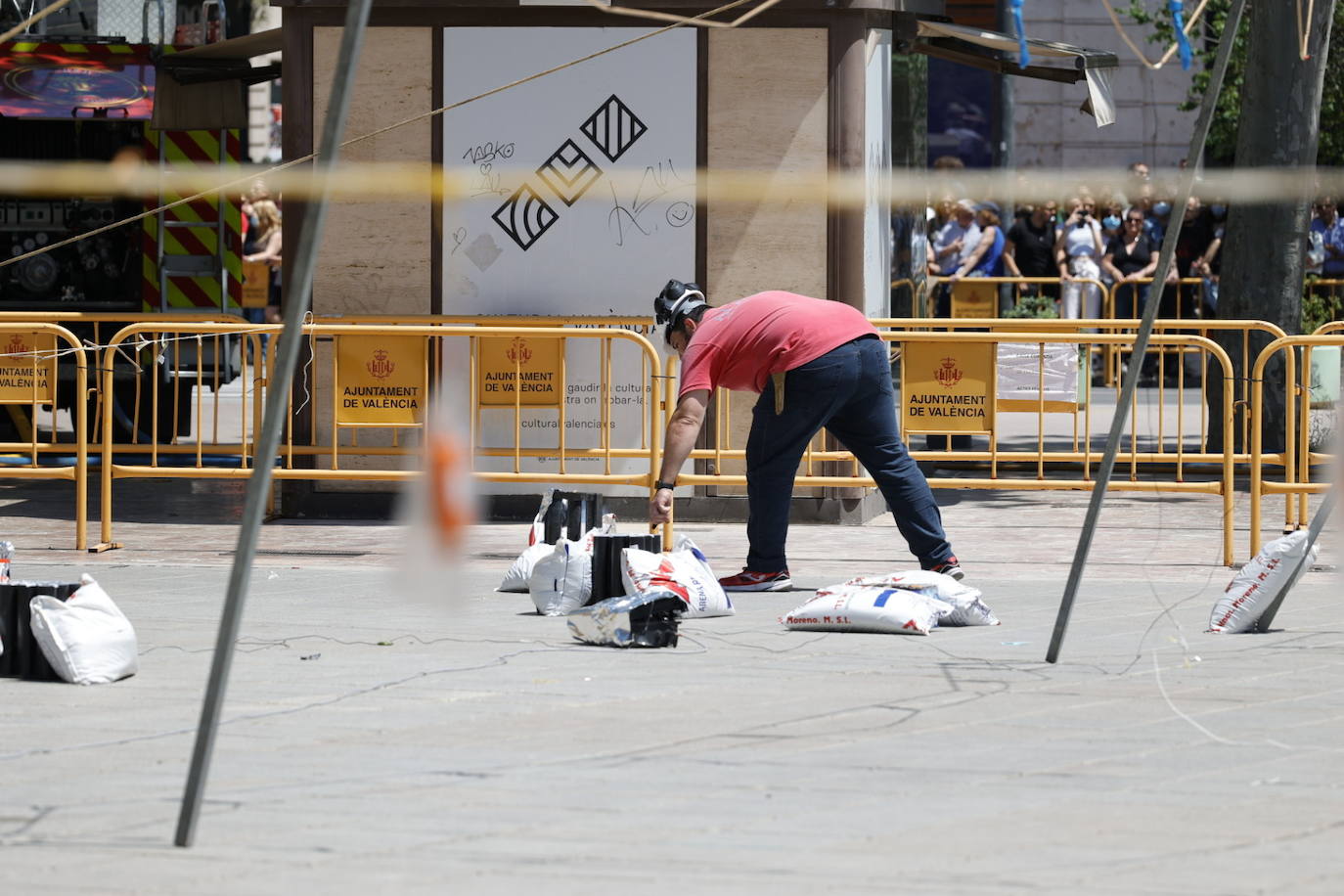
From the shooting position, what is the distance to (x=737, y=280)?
1132cm

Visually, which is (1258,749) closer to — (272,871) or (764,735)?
(764,735)

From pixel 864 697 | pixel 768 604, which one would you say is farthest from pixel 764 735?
pixel 768 604

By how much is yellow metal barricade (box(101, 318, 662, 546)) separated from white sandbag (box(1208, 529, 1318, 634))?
2.98 metres

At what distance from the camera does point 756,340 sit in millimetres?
8602

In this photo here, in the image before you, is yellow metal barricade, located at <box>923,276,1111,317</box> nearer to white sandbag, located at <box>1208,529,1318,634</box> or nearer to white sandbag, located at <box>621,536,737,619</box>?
white sandbag, located at <box>621,536,737,619</box>

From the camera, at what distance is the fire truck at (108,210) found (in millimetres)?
14727

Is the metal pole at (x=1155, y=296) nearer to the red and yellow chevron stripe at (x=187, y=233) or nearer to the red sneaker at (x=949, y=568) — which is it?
the red sneaker at (x=949, y=568)

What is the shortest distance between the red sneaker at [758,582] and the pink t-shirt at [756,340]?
0.77 m

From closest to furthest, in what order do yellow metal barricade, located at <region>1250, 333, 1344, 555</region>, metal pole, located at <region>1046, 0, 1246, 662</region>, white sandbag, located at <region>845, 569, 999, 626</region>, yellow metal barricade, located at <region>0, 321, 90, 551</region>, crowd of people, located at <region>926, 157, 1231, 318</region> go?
metal pole, located at <region>1046, 0, 1246, 662</region>
white sandbag, located at <region>845, 569, 999, 626</region>
yellow metal barricade, located at <region>1250, 333, 1344, 555</region>
yellow metal barricade, located at <region>0, 321, 90, 551</region>
crowd of people, located at <region>926, 157, 1231, 318</region>

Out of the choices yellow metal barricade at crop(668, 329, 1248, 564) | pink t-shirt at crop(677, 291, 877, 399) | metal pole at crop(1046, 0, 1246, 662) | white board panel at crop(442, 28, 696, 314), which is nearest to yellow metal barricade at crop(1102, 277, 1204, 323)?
yellow metal barricade at crop(668, 329, 1248, 564)

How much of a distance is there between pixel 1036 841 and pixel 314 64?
755 centimetres

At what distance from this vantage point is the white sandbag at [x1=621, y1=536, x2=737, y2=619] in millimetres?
8102

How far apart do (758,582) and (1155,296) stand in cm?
246

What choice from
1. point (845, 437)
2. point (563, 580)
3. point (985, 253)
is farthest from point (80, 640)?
point (985, 253)
